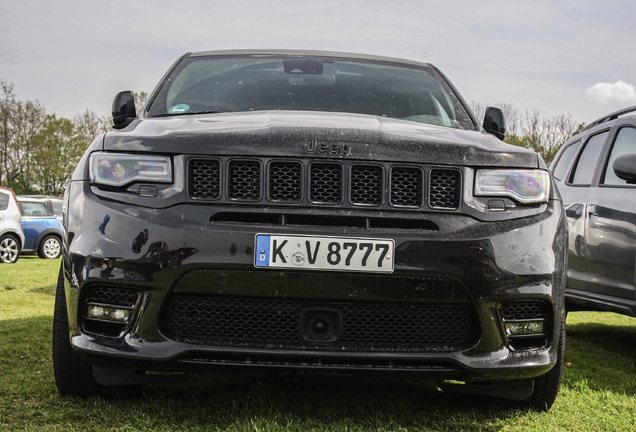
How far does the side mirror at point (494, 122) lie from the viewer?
403 cm

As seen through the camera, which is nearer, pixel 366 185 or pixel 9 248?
pixel 366 185

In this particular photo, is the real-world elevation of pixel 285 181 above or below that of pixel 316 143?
below

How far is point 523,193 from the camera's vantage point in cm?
283

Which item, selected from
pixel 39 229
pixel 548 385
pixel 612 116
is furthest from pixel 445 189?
pixel 39 229

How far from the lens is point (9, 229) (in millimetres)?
16828

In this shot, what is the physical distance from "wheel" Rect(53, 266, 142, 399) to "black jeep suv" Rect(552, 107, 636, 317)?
3208mm

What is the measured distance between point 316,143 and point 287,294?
0.58 meters

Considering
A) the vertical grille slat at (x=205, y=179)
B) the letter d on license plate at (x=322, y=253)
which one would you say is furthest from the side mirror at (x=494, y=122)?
the vertical grille slat at (x=205, y=179)

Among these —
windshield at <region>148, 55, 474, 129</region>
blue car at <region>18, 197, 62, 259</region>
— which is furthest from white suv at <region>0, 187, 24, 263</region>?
windshield at <region>148, 55, 474, 129</region>

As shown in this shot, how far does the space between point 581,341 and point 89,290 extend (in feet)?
15.1

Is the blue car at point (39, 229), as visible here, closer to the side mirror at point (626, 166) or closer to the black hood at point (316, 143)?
the side mirror at point (626, 166)

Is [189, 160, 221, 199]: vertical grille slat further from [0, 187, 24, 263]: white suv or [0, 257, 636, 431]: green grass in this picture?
[0, 187, 24, 263]: white suv

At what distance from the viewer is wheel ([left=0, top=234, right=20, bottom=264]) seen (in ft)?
55.3

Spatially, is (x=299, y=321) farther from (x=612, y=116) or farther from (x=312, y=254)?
(x=612, y=116)
